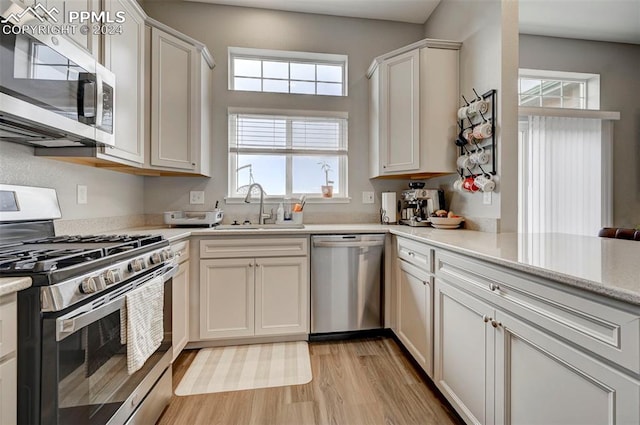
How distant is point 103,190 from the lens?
2.08 m

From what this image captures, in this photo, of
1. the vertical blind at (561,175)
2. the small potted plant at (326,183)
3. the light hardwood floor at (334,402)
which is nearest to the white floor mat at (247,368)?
the light hardwood floor at (334,402)

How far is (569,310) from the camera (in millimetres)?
848

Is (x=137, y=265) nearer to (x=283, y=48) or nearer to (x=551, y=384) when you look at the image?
(x=551, y=384)

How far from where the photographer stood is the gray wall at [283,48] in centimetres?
271

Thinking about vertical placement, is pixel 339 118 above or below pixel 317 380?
above

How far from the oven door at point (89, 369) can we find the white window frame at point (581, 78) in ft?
13.2

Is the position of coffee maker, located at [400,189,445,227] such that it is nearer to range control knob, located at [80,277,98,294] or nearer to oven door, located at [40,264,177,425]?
oven door, located at [40,264,177,425]

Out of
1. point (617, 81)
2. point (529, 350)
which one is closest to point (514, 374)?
point (529, 350)

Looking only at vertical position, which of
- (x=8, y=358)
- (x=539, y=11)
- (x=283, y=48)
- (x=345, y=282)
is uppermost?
(x=539, y=11)

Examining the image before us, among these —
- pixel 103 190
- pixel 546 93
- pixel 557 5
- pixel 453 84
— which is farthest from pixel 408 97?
pixel 103 190

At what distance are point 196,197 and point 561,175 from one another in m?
3.59

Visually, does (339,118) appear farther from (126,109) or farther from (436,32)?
(126,109)

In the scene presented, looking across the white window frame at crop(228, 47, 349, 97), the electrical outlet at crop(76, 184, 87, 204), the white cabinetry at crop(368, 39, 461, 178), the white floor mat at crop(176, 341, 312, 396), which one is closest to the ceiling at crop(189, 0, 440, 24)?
the white window frame at crop(228, 47, 349, 97)

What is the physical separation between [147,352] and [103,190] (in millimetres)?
1396
